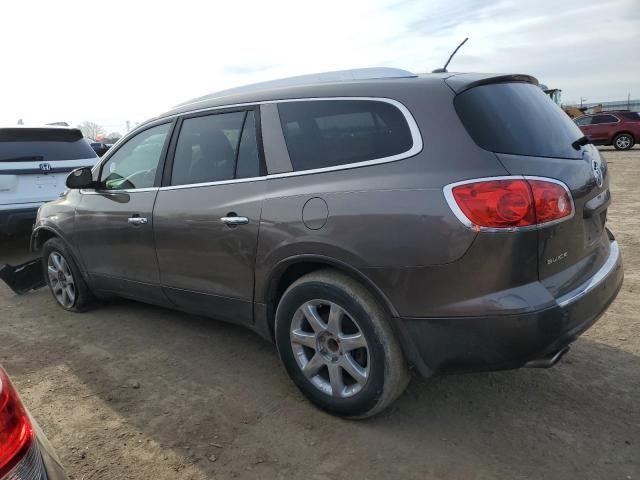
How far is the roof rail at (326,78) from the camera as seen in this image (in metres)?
2.85

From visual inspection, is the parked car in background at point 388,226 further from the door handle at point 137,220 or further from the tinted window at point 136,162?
the tinted window at point 136,162

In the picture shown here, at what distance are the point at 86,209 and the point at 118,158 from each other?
20.0 inches

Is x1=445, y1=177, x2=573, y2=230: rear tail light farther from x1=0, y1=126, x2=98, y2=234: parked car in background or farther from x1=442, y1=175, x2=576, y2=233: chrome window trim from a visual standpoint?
x1=0, y1=126, x2=98, y2=234: parked car in background

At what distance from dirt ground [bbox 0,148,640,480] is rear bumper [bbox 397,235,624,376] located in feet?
1.53

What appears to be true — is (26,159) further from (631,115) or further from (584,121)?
(631,115)

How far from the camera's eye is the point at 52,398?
10.6 ft

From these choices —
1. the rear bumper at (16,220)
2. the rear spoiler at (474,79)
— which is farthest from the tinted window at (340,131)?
the rear bumper at (16,220)

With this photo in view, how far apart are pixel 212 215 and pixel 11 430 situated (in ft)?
6.33

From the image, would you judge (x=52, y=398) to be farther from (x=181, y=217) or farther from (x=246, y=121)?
(x=246, y=121)

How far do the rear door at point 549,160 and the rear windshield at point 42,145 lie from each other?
5.84m

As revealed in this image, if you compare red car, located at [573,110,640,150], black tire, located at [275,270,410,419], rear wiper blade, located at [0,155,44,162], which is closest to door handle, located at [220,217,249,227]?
black tire, located at [275,270,410,419]

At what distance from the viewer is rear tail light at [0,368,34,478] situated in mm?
1346

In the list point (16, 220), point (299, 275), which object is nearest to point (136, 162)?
point (299, 275)

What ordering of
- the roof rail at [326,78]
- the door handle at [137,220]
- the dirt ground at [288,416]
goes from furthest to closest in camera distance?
1. the door handle at [137,220]
2. the roof rail at [326,78]
3. the dirt ground at [288,416]
